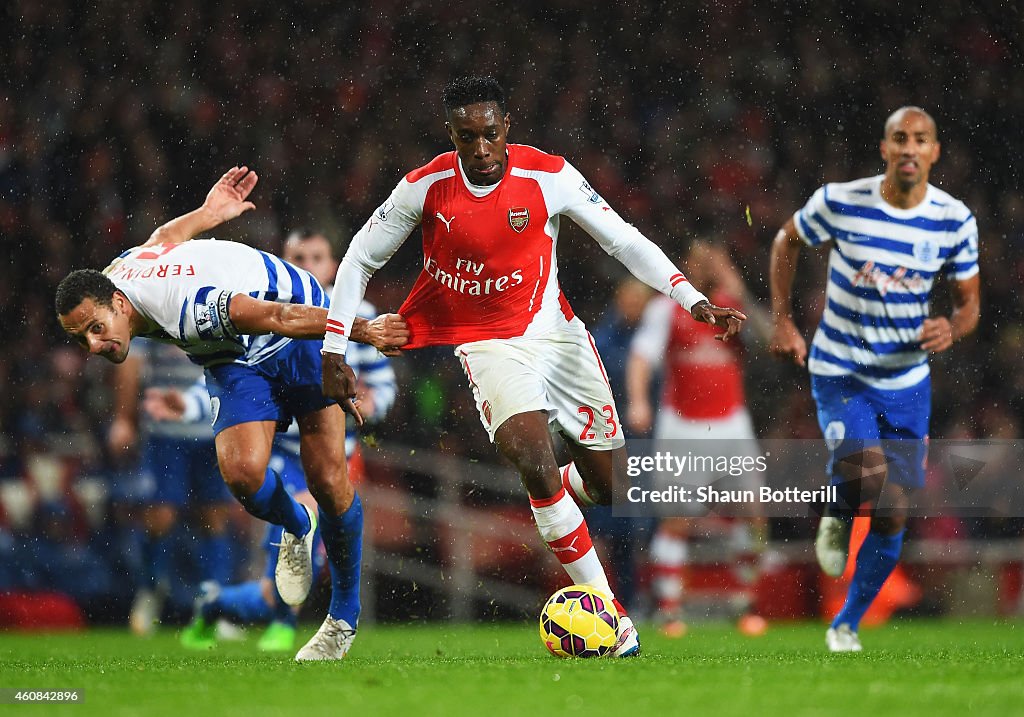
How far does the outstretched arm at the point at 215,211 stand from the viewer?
6.24 meters

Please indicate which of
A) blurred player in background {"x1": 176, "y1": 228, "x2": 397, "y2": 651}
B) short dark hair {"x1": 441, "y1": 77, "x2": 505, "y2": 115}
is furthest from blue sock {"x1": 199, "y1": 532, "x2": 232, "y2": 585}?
short dark hair {"x1": 441, "y1": 77, "x2": 505, "y2": 115}

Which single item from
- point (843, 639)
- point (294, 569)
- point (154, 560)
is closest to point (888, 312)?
point (843, 639)

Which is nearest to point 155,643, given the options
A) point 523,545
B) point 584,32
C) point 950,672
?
point 523,545

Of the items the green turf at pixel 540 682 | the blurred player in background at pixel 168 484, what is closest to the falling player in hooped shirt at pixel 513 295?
the green turf at pixel 540 682

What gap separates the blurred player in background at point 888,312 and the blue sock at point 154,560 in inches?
163

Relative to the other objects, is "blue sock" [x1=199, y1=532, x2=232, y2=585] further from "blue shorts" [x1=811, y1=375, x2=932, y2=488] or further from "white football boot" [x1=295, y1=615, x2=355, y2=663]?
"blue shorts" [x1=811, y1=375, x2=932, y2=488]

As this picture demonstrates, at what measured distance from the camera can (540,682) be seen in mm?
4215

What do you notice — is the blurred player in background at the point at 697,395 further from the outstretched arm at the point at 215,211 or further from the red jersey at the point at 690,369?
the outstretched arm at the point at 215,211

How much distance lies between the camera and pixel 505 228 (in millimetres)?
5527

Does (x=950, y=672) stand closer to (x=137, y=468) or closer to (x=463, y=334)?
(x=463, y=334)

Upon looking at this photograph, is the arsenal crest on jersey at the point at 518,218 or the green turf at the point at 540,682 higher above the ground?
the arsenal crest on jersey at the point at 518,218

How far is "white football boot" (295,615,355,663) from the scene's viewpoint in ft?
18.8

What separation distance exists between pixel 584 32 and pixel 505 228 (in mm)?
7563

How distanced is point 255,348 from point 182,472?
290cm
